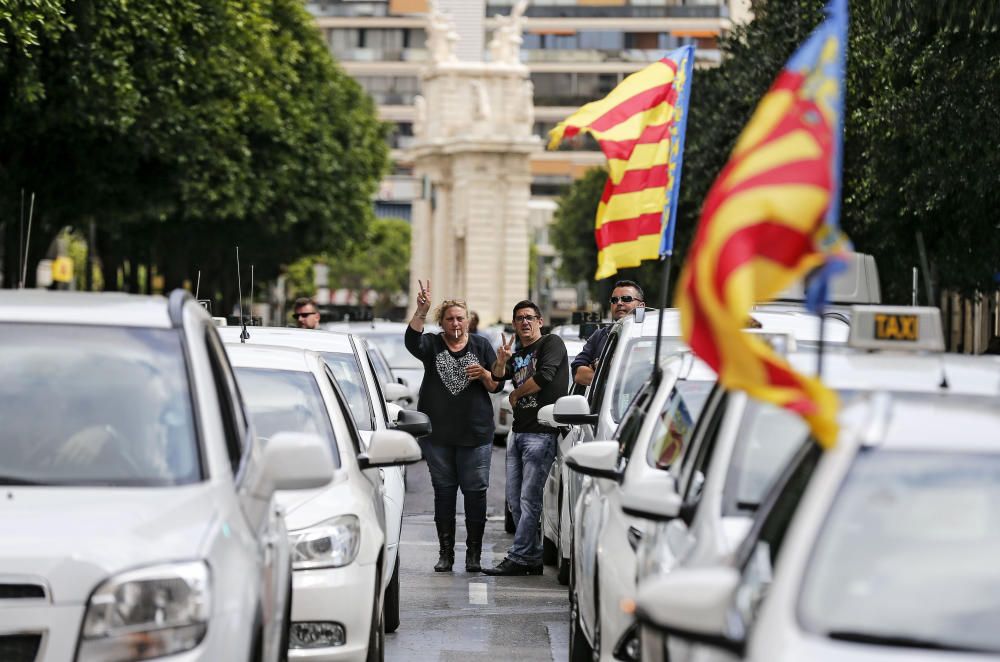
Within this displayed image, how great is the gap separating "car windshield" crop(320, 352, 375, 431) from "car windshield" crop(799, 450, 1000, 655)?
7.93 m

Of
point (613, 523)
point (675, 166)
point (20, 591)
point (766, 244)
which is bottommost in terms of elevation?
point (613, 523)

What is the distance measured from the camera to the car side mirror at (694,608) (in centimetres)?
465

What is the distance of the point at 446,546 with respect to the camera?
14.6 meters

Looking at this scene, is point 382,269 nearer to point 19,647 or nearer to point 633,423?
point 633,423

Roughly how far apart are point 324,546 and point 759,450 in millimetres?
2646

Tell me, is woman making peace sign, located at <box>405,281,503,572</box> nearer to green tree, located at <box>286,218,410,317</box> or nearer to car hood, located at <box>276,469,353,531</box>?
car hood, located at <box>276,469,353,531</box>

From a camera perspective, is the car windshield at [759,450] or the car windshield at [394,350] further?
the car windshield at [394,350]

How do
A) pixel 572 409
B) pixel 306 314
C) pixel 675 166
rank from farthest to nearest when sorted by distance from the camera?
pixel 306 314, pixel 675 166, pixel 572 409

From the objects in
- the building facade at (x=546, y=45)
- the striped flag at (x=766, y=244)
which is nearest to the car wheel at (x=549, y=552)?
the striped flag at (x=766, y=244)

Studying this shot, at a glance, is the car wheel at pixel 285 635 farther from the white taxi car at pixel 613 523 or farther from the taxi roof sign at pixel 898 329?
the taxi roof sign at pixel 898 329

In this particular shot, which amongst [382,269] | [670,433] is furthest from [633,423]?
[382,269]

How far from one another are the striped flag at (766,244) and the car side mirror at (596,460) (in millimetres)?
3497

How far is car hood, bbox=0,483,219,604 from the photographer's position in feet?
17.9

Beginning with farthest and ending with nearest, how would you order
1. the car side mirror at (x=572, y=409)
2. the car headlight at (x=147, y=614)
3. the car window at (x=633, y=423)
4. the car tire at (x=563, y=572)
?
the car tire at (x=563, y=572) < the car side mirror at (x=572, y=409) < the car window at (x=633, y=423) < the car headlight at (x=147, y=614)
